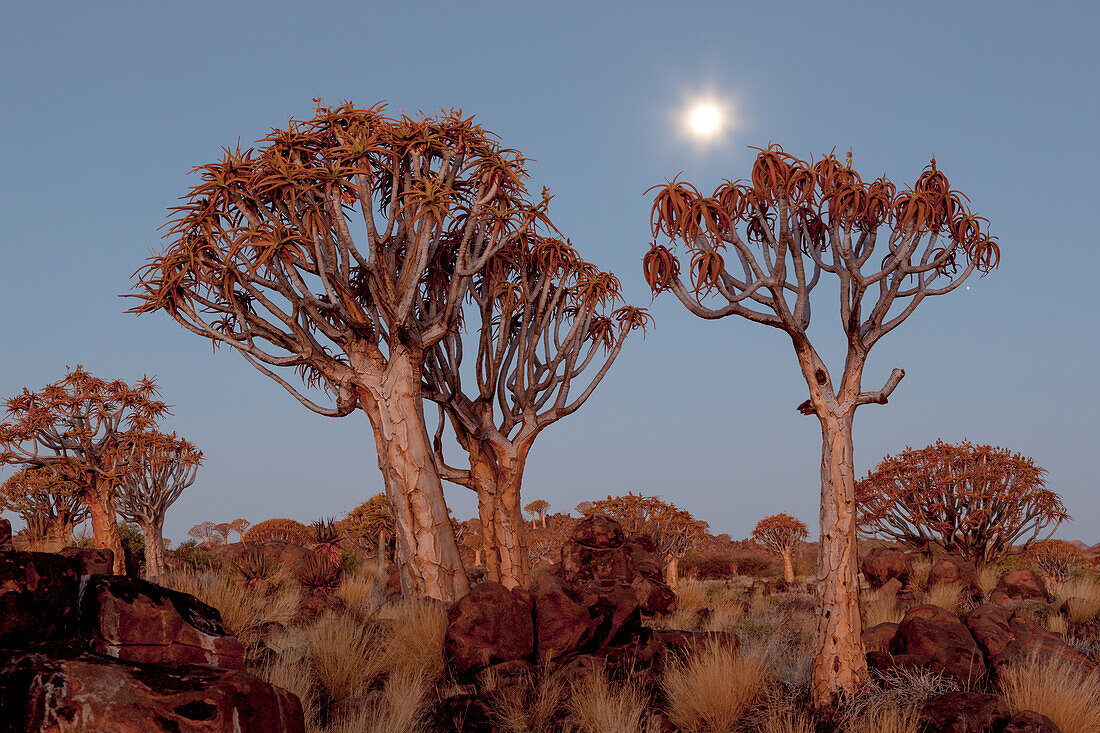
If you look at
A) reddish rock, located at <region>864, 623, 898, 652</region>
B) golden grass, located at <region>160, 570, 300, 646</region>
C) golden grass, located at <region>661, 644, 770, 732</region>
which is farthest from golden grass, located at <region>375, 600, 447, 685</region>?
reddish rock, located at <region>864, 623, 898, 652</region>

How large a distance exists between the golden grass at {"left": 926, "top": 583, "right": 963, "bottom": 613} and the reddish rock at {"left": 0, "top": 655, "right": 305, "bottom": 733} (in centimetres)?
1445

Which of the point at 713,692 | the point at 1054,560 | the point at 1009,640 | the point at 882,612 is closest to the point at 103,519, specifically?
→ the point at 882,612

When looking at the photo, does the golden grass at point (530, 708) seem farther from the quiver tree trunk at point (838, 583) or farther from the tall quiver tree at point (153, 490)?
the tall quiver tree at point (153, 490)

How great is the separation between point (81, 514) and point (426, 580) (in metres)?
23.9

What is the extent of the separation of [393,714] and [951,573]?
48.8ft

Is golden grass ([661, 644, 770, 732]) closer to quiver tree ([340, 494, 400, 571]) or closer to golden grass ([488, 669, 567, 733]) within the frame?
golden grass ([488, 669, 567, 733])

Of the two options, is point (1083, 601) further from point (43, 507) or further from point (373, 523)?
point (43, 507)

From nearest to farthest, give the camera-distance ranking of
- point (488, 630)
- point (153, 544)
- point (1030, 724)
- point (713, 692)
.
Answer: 1. point (1030, 724)
2. point (713, 692)
3. point (488, 630)
4. point (153, 544)

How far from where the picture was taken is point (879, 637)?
32.5 feet

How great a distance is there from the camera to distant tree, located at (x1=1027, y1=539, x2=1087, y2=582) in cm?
2169

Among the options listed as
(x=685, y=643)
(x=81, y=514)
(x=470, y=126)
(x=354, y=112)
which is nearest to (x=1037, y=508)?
(x=685, y=643)

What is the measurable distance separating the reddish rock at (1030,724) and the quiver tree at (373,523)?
891 inches

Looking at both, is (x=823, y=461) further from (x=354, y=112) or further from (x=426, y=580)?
(x=354, y=112)

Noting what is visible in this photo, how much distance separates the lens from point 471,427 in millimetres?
14727
